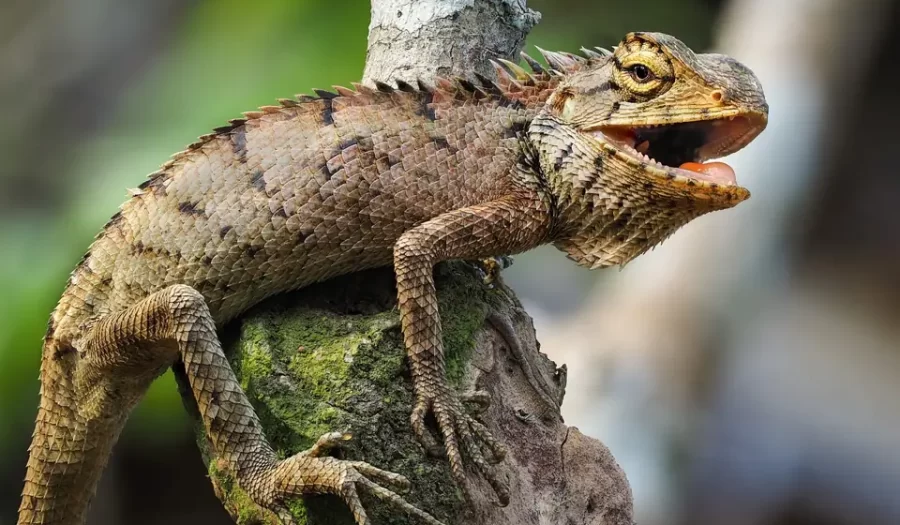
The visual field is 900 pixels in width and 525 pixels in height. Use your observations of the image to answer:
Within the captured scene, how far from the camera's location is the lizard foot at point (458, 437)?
261 cm

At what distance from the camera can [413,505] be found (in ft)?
8.15

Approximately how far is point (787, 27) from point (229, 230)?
202 inches

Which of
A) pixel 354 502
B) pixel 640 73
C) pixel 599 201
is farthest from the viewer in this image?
pixel 599 201

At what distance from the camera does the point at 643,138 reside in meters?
3.07

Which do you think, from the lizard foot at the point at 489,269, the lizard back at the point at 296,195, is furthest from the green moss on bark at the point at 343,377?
the lizard foot at the point at 489,269

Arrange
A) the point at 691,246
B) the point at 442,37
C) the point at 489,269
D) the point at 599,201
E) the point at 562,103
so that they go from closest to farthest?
the point at 599,201 < the point at 562,103 < the point at 489,269 < the point at 442,37 < the point at 691,246

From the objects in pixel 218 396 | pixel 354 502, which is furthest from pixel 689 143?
pixel 218 396

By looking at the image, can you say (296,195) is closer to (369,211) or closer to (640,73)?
(369,211)

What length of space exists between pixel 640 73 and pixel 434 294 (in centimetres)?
116

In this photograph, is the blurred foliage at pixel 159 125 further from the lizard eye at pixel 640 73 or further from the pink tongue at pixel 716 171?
the pink tongue at pixel 716 171

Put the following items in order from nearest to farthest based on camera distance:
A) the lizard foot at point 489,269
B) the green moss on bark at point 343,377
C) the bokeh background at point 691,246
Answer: the green moss on bark at point 343,377, the lizard foot at point 489,269, the bokeh background at point 691,246

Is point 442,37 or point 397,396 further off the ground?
point 442,37

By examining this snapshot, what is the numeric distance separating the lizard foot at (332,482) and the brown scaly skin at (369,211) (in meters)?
0.21

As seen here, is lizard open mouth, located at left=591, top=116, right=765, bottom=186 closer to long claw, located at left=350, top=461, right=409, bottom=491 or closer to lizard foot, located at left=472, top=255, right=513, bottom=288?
lizard foot, located at left=472, top=255, right=513, bottom=288
